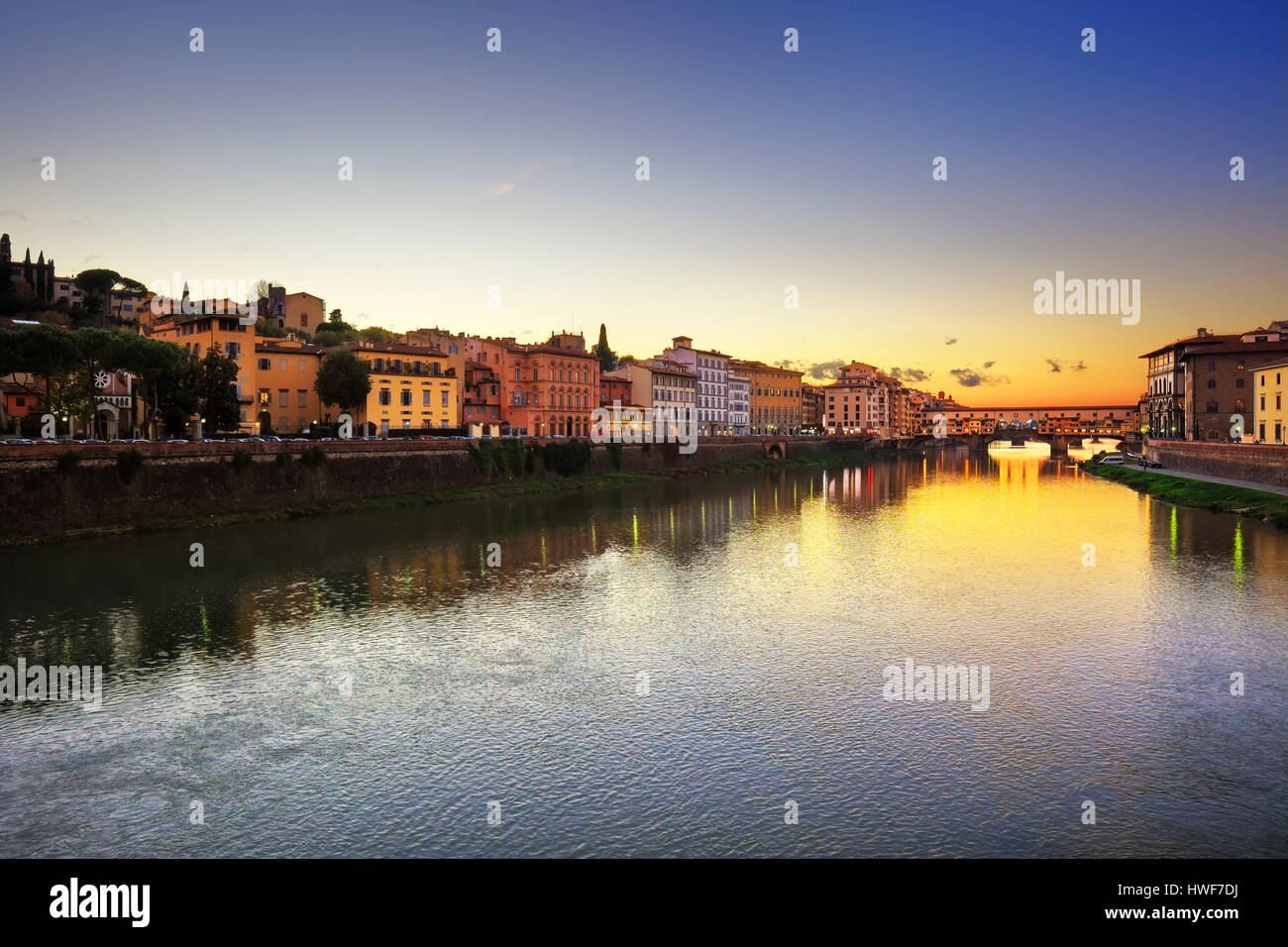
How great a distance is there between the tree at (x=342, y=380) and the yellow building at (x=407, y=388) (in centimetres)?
236

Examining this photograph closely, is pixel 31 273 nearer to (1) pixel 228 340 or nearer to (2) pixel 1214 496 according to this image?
(1) pixel 228 340

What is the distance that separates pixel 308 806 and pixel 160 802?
5.81 feet

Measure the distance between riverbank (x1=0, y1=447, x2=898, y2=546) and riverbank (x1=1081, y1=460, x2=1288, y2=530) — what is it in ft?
112

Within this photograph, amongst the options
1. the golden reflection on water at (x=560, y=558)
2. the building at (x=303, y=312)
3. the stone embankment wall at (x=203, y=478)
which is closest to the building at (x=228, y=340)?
the stone embankment wall at (x=203, y=478)

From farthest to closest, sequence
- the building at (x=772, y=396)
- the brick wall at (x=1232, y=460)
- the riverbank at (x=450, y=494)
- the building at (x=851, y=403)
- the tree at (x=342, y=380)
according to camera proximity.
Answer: the building at (x=851, y=403)
the building at (x=772, y=396)
the tree at (x=342, y=380)
the brick wall at (x=1232, y=460)
the riverbank at (x=450, y=494)

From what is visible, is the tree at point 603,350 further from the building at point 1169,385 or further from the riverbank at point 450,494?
the building at point 1169,385

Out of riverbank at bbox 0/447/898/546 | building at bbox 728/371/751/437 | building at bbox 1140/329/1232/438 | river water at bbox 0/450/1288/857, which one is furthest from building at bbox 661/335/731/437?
river water at bbox 0/450/1288/857

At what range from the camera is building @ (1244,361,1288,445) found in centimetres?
5591

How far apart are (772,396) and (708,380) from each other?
24.4m

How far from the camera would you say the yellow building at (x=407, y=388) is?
60.9m

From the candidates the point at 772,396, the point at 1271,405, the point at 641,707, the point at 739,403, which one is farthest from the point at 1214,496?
the point at 772,396
